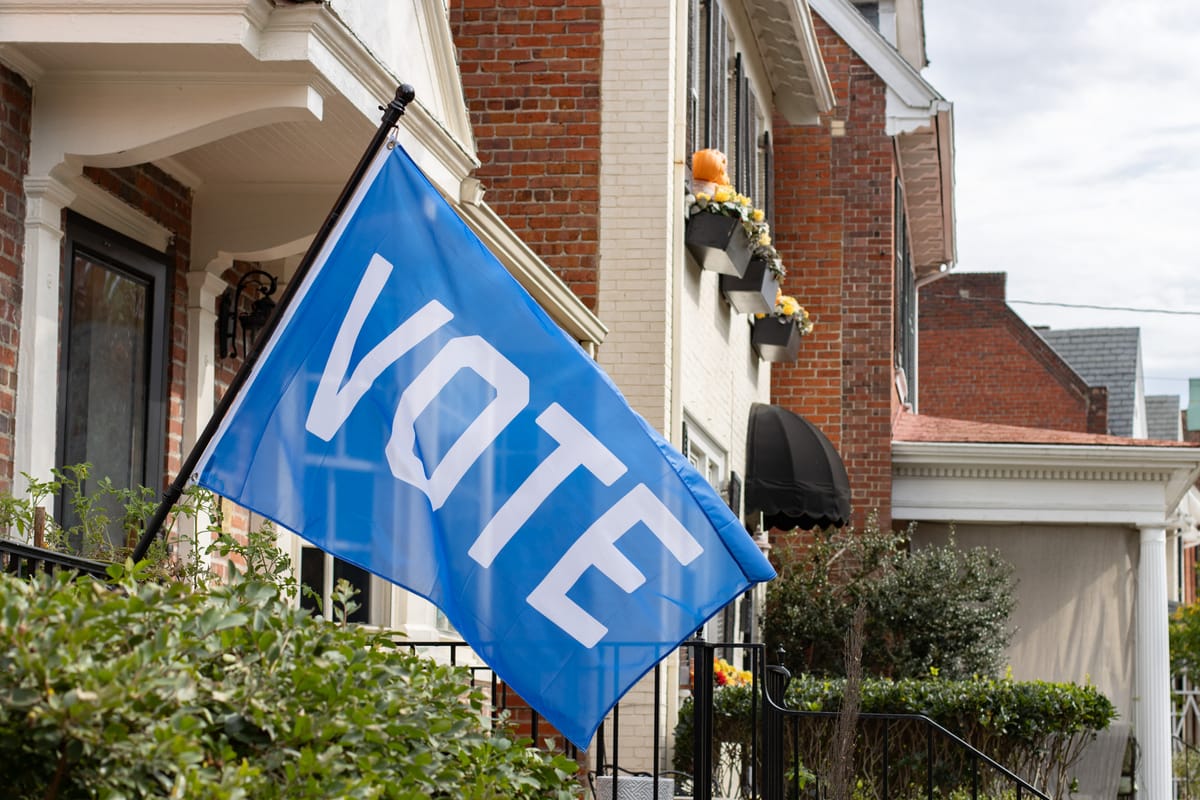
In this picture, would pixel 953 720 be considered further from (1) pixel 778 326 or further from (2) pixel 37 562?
(2) pixel 37 562

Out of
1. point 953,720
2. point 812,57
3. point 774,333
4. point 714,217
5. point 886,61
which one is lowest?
point 953,720

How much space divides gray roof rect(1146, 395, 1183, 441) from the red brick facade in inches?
1716

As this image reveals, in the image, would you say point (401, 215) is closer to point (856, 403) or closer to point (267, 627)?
point (267, 627)

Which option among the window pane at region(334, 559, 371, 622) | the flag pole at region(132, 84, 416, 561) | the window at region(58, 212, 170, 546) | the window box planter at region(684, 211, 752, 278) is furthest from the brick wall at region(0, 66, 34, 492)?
the window box planter at region(684, 211, 752, 278)

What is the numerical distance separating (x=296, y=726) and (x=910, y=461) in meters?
16.7

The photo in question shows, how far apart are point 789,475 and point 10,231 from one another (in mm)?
11357

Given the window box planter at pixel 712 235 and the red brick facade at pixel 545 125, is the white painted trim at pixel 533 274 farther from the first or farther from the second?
the window box planter at pixel 712 235

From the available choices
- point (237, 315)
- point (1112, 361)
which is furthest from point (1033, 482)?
point (1112, 361)

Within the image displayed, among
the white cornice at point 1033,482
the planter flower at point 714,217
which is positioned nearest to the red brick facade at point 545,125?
the planter flower at point 714,217

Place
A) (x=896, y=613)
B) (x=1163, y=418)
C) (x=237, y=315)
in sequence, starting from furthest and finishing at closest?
1. (x=1163, y=418)
2. (x=896, y=613)
3. (x=237, y=315)

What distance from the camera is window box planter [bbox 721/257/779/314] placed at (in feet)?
48.2

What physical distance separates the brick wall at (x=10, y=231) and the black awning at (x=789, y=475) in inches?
442

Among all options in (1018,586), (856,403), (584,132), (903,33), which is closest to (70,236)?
(584,132)

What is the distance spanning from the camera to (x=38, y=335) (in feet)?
20.6
